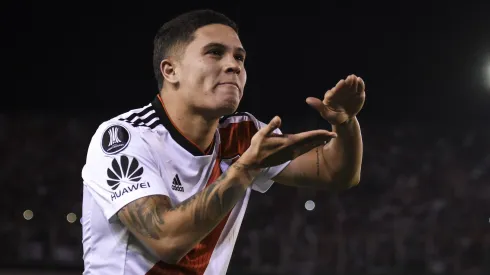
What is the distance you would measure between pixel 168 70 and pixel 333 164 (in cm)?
58

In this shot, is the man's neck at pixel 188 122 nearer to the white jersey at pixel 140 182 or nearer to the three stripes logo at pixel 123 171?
the white jersey at pixel 140 182

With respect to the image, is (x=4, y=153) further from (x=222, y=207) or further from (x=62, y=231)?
(x=222, y=207)

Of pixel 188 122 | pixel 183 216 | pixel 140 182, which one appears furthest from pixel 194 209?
pixel 188 122

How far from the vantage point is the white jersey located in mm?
1567

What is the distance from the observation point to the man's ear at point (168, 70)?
71.4 inches

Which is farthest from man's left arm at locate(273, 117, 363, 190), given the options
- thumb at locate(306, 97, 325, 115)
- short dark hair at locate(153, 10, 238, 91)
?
short dark hair at locate(153, 10, 238, 91)

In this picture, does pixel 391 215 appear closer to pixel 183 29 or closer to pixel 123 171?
pixel 183 29

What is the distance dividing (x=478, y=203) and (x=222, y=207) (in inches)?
166

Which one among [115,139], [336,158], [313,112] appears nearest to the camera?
[115,139]

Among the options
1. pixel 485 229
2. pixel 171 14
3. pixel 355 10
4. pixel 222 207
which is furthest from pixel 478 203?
pixel 222 207

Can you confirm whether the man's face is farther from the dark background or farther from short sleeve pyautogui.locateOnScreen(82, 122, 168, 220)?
the dark background

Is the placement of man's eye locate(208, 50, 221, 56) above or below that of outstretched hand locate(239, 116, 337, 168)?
above

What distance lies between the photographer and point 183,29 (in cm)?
181

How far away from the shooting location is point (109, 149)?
63.0 inches
